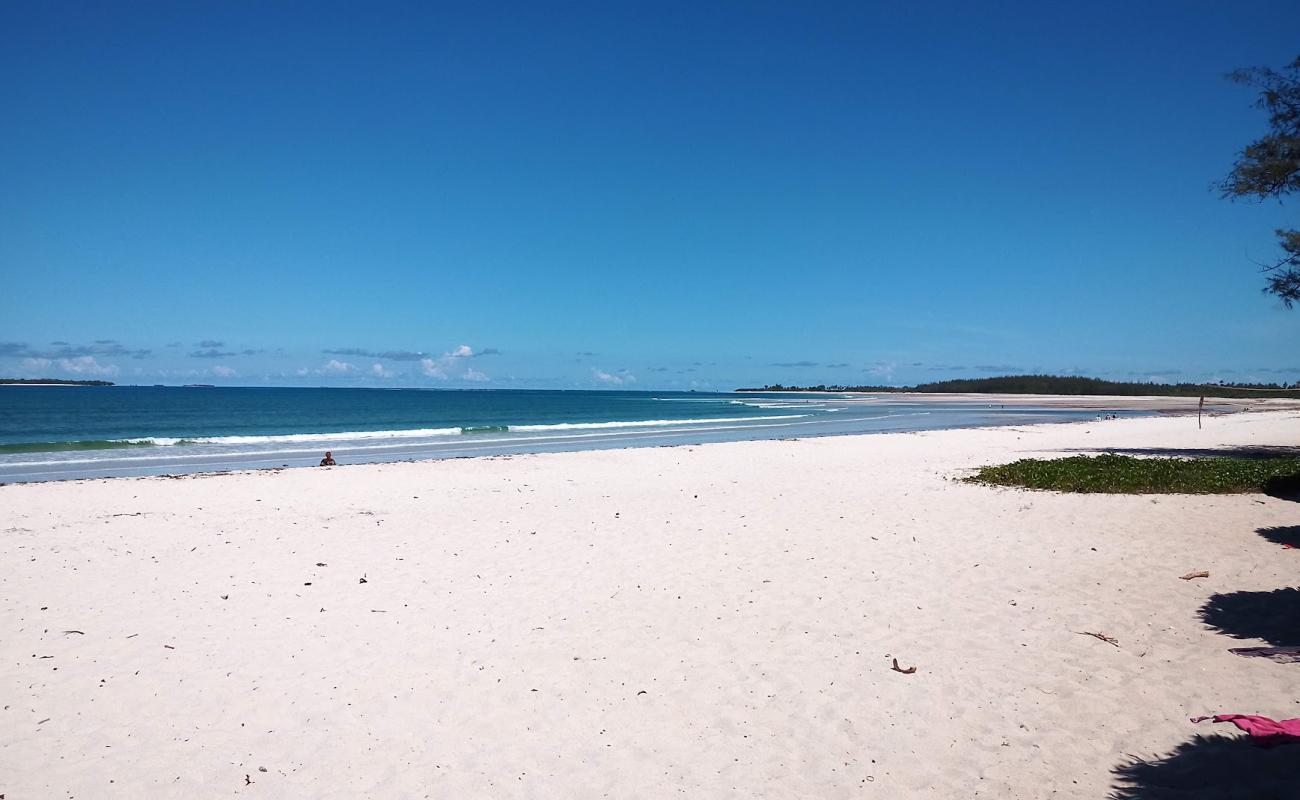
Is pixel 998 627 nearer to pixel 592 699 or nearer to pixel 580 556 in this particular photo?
pixel 592 699

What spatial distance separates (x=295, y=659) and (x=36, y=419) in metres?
61.5

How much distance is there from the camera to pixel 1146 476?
14.3 metres

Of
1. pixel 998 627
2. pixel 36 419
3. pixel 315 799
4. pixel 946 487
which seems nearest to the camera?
pixel 315 799

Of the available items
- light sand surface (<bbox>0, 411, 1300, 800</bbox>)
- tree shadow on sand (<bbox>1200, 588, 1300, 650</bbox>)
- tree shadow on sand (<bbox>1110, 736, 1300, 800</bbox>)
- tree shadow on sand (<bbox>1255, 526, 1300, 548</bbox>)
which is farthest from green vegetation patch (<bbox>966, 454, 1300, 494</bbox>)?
tree shadow on sand (<bbox>1110, 736, 1300, 800</bbox>)

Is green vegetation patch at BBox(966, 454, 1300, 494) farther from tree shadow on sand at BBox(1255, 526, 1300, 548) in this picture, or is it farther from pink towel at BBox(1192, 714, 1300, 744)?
pink towel at BBox(1192, 714, 1300, 744)

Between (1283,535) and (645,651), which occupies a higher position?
(1283,535)

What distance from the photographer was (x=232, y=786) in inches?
168

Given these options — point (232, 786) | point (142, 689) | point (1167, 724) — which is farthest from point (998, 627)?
point (142, 689)

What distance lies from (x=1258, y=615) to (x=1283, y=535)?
436 cm

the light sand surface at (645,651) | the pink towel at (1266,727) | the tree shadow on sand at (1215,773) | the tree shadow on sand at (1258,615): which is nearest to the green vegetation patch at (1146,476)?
the light sand surface at (645,651)

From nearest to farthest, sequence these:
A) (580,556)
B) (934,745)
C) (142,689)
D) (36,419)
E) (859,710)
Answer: (934,745), (859,710), (142,689), (580,556), (36,419)

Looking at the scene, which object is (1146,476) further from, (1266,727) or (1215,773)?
(1215,773)

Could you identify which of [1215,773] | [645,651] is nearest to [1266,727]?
[1215,773]

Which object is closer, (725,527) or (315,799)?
(315,799)
